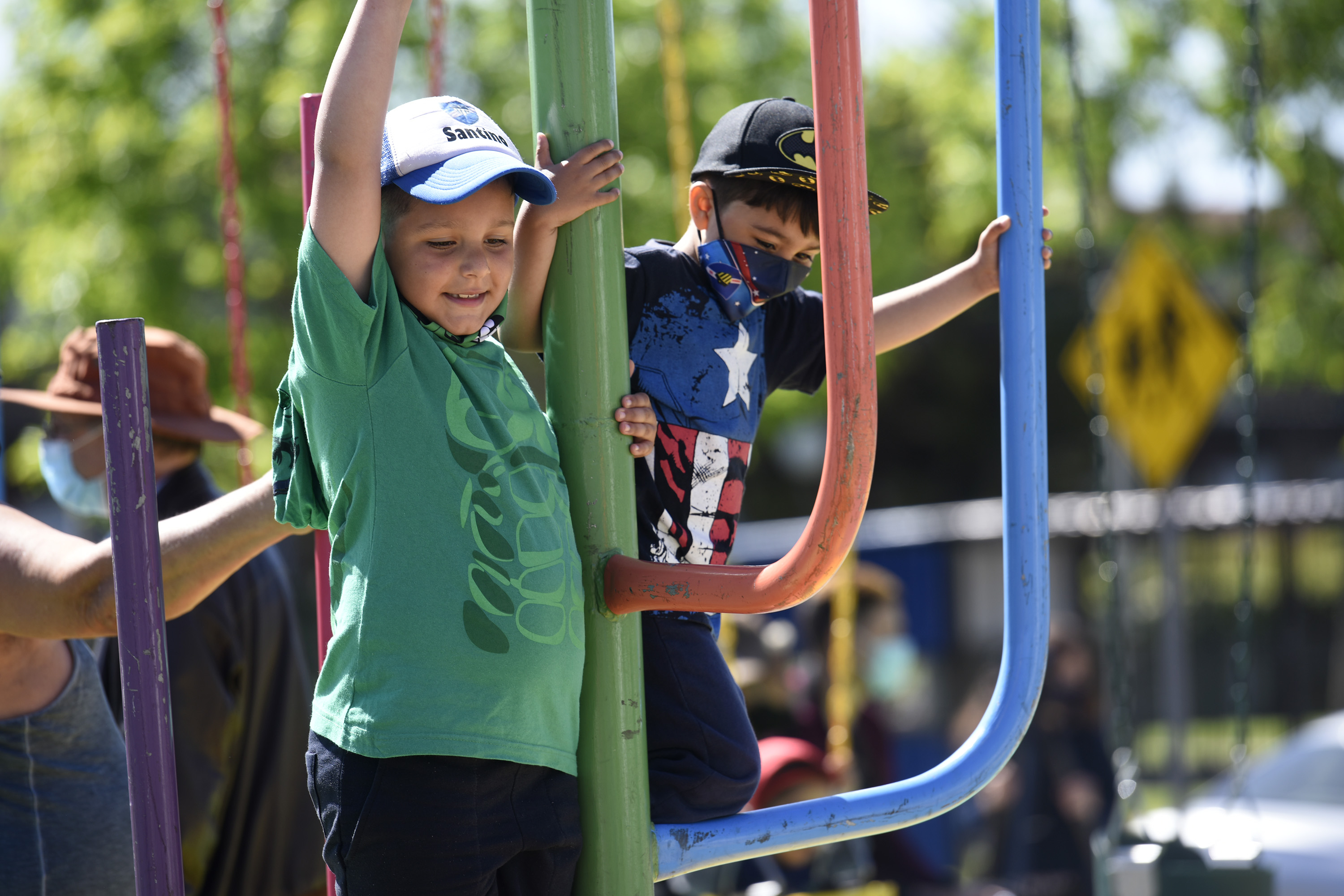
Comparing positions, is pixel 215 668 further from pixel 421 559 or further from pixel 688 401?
pixel 421 559

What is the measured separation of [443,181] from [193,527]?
51 centimetres

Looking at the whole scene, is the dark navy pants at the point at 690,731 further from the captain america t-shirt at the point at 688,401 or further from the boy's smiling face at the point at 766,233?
the boy's smiling face at the point at 766,233

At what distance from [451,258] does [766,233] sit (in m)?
0.47

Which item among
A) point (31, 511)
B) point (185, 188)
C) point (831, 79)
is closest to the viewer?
point (831, 79)

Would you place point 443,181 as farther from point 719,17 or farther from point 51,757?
point 719,17

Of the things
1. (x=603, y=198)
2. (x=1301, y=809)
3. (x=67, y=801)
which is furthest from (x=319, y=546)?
(x=1301, y=809)

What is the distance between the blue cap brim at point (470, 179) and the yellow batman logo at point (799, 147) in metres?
0.38

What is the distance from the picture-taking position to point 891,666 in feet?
24.9

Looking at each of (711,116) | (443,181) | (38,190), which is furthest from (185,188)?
(443,181)

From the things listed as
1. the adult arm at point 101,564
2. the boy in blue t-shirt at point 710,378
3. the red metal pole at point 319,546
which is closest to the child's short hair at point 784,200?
the boy in blue t-shirt at point 710,378

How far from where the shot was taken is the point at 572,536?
1.40 meters

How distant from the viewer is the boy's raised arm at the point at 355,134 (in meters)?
1.30

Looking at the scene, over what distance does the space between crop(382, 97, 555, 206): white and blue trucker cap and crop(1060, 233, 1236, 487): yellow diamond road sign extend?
197 inches

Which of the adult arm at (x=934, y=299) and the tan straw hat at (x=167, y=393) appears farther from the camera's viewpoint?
the tan straw hat at (x=167, y=393)
